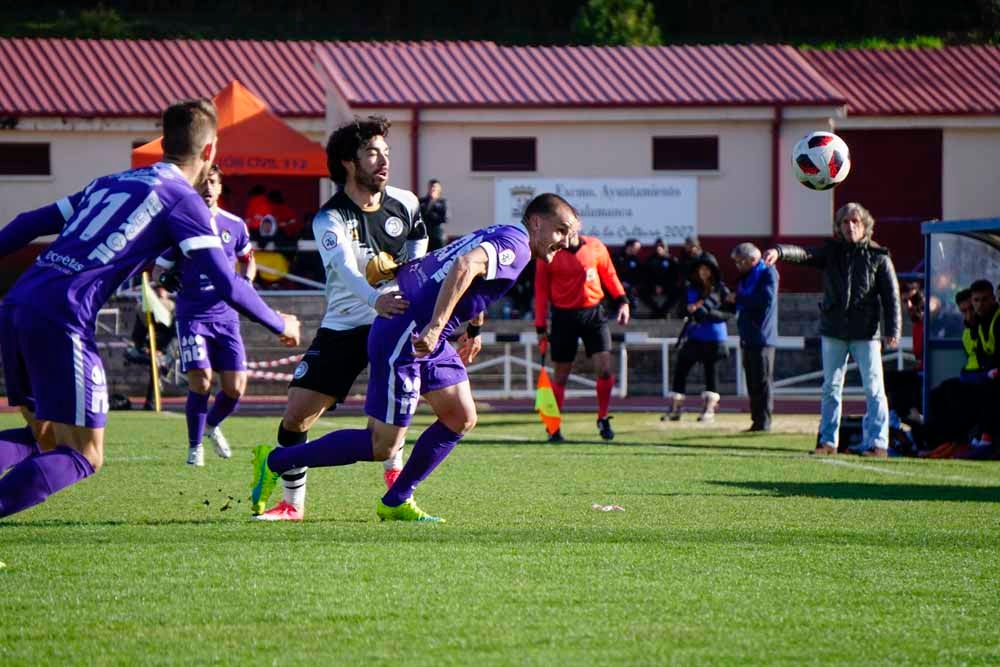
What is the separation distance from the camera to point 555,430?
14812 mm

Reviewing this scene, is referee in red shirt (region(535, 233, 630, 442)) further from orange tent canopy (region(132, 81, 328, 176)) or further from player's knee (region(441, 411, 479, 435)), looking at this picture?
orange tent canopy (region(132, 81, 328, 176))

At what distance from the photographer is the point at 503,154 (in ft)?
98.2

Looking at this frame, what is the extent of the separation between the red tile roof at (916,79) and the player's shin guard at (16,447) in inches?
1044

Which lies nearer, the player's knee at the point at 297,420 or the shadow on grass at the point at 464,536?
the shadow on grass at the point at 464,536

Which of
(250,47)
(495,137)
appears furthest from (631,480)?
(250,47)

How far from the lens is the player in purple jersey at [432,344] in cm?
755

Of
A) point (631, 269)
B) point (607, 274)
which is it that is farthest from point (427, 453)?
point (631, 269)

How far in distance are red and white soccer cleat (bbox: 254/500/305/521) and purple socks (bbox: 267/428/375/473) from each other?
30cm

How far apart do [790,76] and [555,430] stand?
17.8 m

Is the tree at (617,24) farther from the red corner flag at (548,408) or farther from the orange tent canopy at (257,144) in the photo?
the red corner flag at (548,408)

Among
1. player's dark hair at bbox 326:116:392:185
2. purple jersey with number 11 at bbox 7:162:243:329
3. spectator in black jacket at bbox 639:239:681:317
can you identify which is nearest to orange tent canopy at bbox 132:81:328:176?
spectator in black jacket at bbox 639:239:681:317

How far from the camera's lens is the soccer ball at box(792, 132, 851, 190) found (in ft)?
43.7

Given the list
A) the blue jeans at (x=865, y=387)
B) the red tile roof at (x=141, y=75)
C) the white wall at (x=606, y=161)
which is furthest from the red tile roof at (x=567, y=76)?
the blue jeans at (x=865, y=387)

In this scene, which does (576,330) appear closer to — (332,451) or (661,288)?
(332,451)
